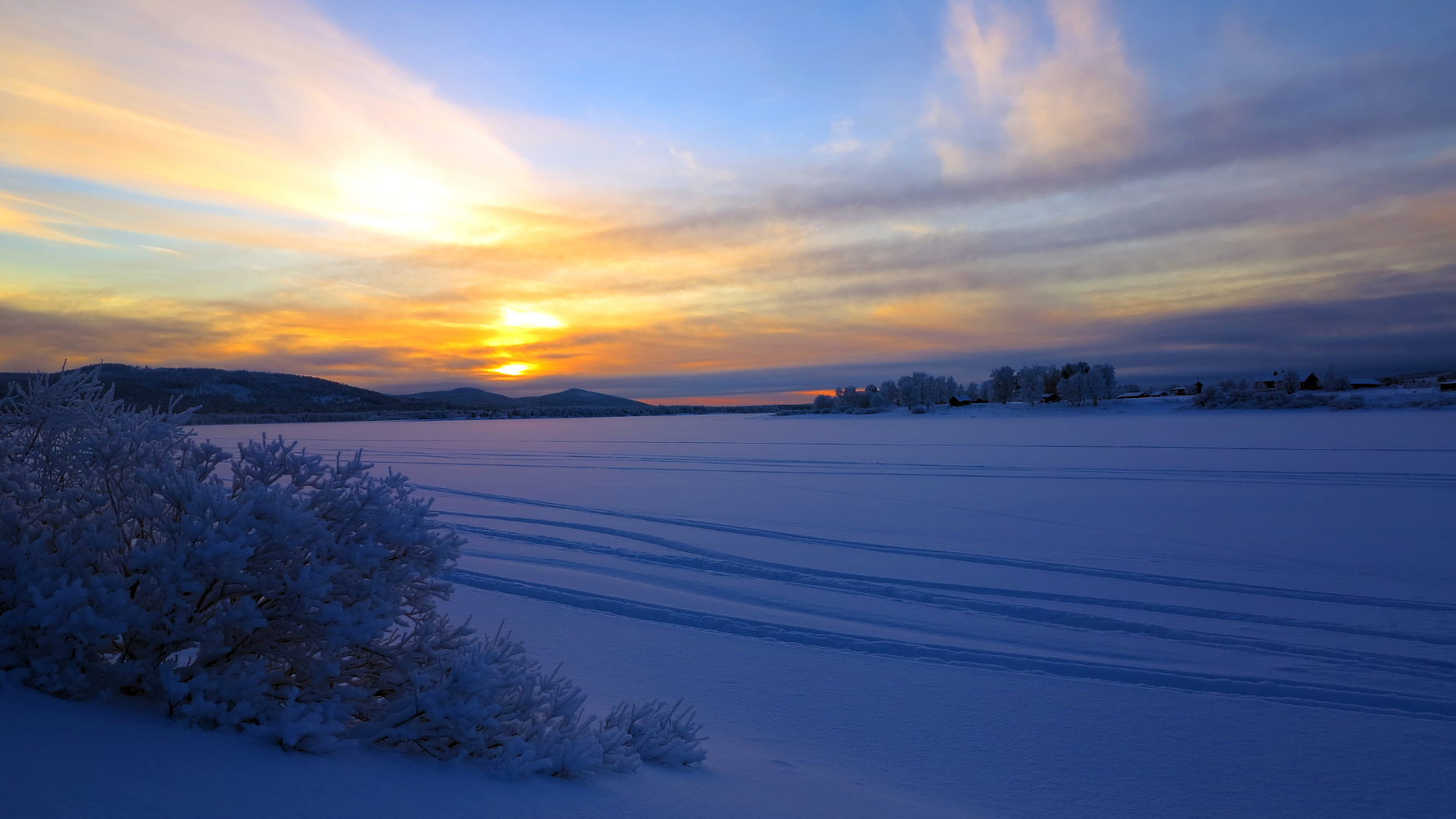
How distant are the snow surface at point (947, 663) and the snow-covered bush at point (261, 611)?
5.7 inches

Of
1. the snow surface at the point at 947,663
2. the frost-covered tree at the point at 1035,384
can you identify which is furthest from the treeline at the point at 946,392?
the snow surface at the point at 947,663

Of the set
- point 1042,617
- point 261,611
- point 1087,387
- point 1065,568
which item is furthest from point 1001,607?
point 1087,387

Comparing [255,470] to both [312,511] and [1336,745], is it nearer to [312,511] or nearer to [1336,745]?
[312,511]

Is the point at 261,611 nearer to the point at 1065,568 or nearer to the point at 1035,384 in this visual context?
the point at 1065,568

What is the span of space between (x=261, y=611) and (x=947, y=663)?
14.5ft

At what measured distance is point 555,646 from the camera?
578cm

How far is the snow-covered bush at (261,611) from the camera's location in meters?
2.68

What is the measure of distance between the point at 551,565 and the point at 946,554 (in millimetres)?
4865

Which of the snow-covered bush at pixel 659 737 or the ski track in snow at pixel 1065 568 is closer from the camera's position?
the snow-covered bush at pixel 659 737

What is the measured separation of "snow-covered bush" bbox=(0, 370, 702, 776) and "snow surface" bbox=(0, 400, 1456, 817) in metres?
0.14

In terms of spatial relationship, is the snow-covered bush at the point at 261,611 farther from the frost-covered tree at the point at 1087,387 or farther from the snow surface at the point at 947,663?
the frost-covered tree at the point at 1087,387

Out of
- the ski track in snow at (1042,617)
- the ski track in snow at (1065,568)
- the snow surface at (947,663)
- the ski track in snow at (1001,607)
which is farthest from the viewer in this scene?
the ski track in snow at (1065,568)

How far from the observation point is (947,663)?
534 centimetres

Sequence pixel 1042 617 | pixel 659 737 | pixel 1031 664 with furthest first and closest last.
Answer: pixel 1042 617 → pixel 1031 664 → pixel 659 737
